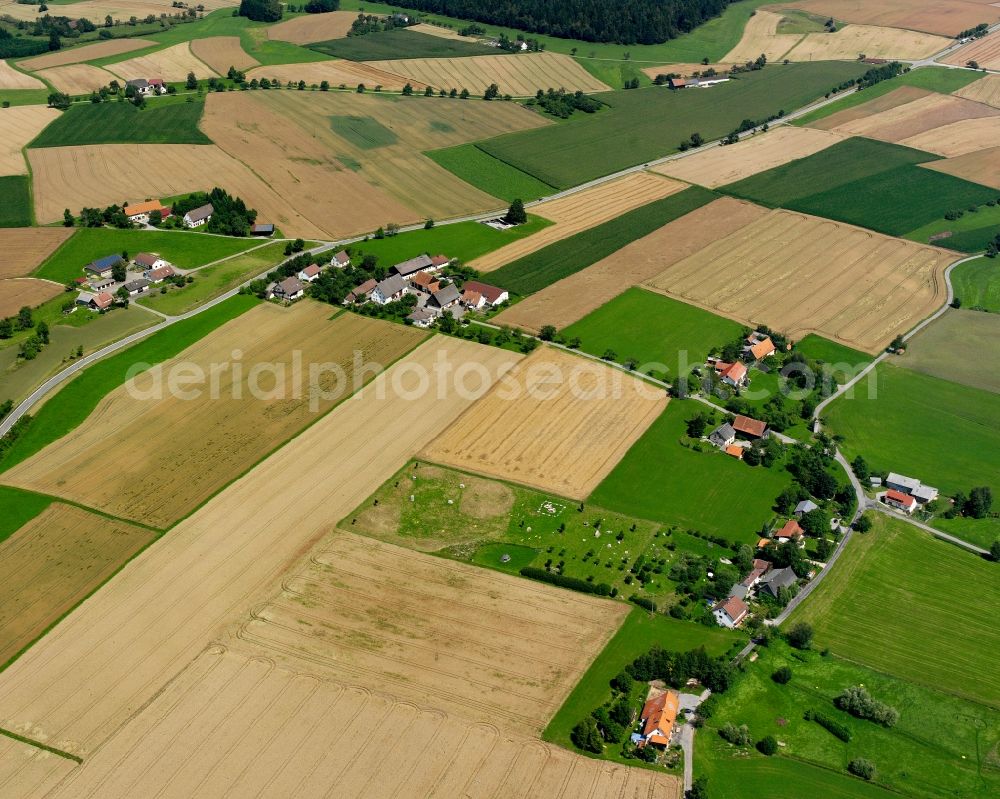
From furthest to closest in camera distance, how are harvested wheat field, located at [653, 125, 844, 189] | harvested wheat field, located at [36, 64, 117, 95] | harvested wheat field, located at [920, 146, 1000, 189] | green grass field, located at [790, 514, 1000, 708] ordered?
1. harvested wheat field, located at [36, 64, 117, 95]
2. harvested wheat field, located at [653, 125, 844, 189]
3. harvested wheat field, located at [920, 146, 1000, 189]
4. green grass field, located at [790, 514, 1000, 708]

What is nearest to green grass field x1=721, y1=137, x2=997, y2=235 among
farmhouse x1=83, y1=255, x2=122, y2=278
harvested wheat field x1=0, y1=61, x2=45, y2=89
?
farmhouse x1=83, y1=255, x2=122, y2=278

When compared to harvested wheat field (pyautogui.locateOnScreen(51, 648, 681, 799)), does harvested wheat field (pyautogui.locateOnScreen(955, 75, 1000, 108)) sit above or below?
above

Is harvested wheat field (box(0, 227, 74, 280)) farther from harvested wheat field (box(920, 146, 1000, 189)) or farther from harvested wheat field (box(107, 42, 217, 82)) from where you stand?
harvested wheat field (box(920, 146, 1000, 189))

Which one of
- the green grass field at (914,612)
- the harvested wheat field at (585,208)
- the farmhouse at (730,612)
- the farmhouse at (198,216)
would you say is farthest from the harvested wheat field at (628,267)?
the farmhouse at (198,216)

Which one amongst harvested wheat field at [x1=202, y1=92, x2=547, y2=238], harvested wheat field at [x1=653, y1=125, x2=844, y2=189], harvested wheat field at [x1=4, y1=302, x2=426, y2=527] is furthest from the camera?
harvested wheat field at [x1=653, y1=125, x2=844, y2=189]

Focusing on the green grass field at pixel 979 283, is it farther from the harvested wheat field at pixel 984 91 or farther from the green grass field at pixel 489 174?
the harvested wheat field at pixel 984 91

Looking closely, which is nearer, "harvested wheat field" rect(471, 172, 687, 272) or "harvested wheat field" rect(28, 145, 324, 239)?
"harvested wheat field" rect(471, 172, 687, 272)

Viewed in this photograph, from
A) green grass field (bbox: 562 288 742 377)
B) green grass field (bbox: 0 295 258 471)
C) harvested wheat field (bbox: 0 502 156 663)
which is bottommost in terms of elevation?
harvested wheat field (bbox: 0 502 156 663)

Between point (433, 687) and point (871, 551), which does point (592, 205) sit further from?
point (433, 687)
